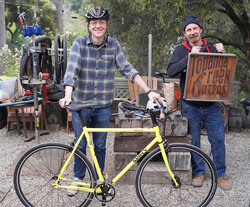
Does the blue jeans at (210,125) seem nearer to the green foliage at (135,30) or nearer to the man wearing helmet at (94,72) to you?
the man wearing helmet at (94,72)

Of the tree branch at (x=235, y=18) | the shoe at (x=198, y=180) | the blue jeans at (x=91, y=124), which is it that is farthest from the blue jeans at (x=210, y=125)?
the tree branch at (x=235, y=18)

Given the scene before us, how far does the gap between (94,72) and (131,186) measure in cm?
164

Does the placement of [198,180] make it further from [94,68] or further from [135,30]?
[135,30]

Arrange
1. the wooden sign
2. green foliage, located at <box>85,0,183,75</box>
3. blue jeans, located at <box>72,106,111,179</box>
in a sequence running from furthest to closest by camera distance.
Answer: green foliage, located at <box>85,0,183,75</box>, the wooden sign, blue jeans, located at <box>72,106,111,179</box>

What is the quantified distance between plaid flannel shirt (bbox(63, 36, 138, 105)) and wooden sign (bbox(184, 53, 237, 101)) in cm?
75

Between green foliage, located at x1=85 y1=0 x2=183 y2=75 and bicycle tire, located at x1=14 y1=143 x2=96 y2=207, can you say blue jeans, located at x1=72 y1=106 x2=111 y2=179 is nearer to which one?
bicycle tire, located at x1=14 y1=143 x2=96 y2=207

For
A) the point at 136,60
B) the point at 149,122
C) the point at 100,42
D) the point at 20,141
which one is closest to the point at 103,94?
the point at 100,42

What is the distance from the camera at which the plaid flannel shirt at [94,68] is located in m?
3.01

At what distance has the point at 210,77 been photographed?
350 centimetres

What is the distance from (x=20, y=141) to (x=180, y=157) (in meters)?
3.48

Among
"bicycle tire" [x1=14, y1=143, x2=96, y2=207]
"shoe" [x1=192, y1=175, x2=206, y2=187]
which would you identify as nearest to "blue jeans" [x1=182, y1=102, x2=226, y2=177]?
"shoe" [x1=192, y1=175, x2=206, y2=187]

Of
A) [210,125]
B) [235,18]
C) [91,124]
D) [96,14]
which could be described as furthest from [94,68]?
[235,18]

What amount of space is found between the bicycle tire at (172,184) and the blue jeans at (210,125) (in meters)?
0.22

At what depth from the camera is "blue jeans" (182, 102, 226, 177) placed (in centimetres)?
360
